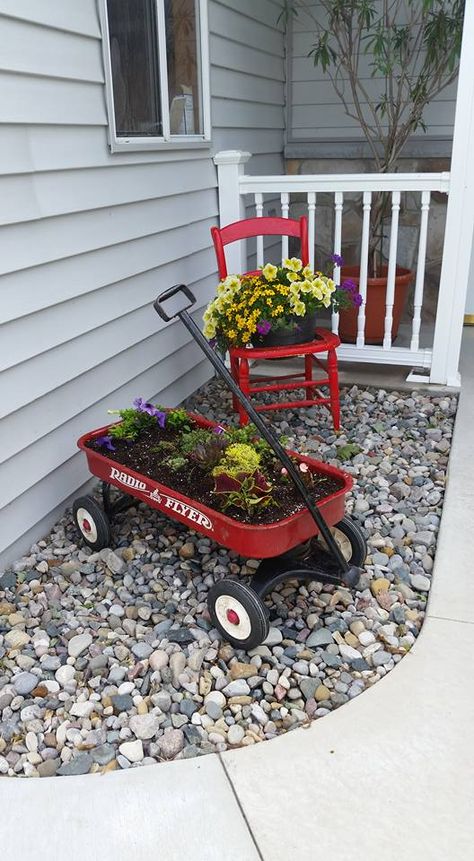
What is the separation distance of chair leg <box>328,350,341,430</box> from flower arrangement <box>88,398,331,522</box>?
845mm

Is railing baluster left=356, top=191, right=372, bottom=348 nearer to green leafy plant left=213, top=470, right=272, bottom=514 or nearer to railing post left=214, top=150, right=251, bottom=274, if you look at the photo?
railing post left=214, top=150, right=251, bottom=274

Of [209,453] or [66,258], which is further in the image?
[66,258]

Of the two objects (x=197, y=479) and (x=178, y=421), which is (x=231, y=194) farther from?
(x=197, y=479)

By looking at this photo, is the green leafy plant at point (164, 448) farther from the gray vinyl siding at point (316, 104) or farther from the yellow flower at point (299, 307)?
the gray vinyl siding at point (316, 104)

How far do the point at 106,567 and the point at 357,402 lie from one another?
1720mm

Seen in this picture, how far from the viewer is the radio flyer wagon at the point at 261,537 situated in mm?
1793

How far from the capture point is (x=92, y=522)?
7.51 ft

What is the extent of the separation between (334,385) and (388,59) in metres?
2.10

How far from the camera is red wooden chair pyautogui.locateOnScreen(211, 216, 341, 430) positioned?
2.98m

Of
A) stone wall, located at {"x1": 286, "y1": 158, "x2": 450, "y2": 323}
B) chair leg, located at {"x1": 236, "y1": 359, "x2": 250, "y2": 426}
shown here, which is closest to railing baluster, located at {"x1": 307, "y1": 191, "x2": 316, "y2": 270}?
chair leg, located at {"x1": 236, "y1": 359, "x2": 250, "y2": 426}

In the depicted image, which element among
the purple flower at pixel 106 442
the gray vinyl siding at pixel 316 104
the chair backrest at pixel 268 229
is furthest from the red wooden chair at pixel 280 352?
the gray vinyl siding at pixel 316 104

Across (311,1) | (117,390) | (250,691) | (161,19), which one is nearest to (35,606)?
(250,691)

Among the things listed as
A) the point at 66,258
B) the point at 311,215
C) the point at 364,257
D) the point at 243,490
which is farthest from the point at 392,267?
the point at 243,490

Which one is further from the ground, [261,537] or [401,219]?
[401,219]
